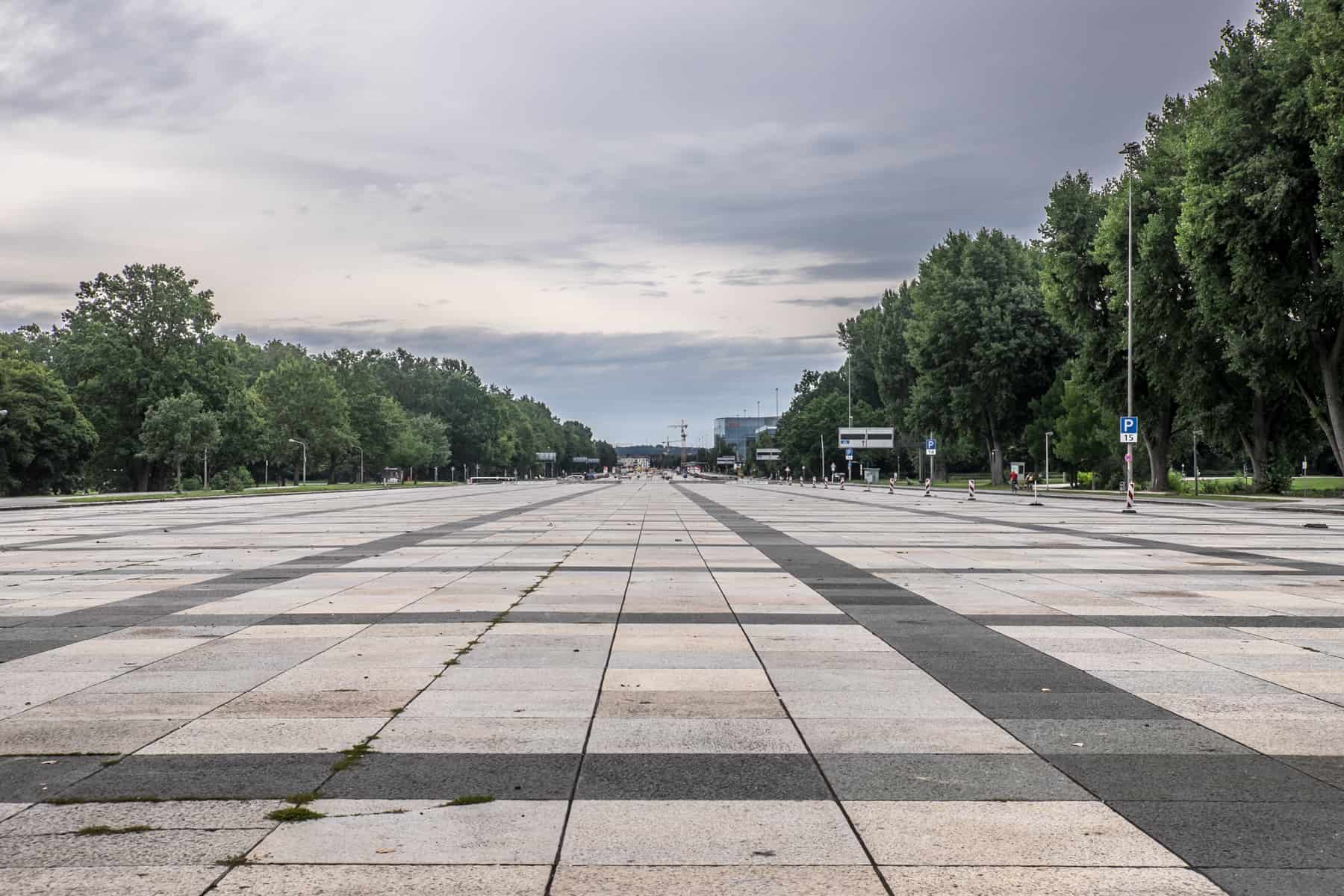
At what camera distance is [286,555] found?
19562 mm

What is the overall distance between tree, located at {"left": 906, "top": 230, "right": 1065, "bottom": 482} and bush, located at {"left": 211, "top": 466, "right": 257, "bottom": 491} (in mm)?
49219

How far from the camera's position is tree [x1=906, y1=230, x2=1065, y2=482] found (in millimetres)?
68938

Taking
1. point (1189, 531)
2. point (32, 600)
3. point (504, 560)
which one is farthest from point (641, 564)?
point (1189, 531)

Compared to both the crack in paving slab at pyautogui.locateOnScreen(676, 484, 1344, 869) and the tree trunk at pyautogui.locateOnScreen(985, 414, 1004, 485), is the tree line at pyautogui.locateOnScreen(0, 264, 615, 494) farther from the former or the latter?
the crack in paving slab at pyautogui.locateOnScreen(676, 484, 1344, 869)

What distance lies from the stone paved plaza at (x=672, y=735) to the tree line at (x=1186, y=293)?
27999 millimetres

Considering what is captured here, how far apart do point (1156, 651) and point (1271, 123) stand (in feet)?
123

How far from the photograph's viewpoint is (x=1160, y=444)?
57125 millimetres

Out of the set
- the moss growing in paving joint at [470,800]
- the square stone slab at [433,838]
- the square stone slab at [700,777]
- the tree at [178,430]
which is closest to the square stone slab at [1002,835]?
the square stone slab at [700,777]

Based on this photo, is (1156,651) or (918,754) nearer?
(918,754)

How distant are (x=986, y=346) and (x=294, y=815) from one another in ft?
222

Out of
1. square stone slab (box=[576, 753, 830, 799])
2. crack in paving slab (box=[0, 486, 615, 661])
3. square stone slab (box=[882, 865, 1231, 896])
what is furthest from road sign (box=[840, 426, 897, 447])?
square stone slab (box=[882, 865, 1231, 896])

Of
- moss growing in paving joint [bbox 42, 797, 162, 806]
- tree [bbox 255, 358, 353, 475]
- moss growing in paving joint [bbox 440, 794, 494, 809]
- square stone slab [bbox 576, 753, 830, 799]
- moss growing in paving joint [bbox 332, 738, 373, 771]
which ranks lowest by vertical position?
square stone slab [bbox 576, 753, 830, 799]

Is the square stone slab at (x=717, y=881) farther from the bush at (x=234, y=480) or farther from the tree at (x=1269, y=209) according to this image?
the bush at (x=234, y=480)

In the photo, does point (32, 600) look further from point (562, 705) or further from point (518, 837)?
point (518, 837)
